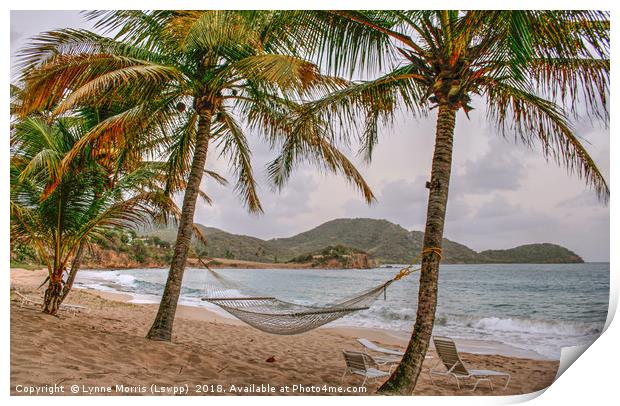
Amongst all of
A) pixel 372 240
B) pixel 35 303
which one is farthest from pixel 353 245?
pixel 35 303

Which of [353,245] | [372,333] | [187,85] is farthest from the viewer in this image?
[372,333]

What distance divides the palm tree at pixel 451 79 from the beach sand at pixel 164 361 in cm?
64

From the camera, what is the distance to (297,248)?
4.64m

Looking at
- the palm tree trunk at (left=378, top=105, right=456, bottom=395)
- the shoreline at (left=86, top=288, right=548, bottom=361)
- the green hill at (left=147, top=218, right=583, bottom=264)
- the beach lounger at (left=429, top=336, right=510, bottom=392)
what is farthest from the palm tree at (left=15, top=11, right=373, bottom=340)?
the shoreline at (left=86, top=288, right=548, bottom=361)

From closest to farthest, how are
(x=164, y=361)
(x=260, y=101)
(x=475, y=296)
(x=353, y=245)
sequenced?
1. (x=164, y=361)
2. (x=260, y=101)
3. (x=353, y=245)
4. (x=475, y=296)

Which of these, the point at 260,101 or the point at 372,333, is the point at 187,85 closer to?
the point at 260,101

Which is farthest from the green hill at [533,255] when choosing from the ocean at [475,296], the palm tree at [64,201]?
the palm tree at [64,201]

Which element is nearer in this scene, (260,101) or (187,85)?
(187,85)

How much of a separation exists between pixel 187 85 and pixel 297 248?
1.85 metres

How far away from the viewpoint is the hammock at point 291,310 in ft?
9.89

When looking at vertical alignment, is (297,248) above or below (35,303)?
above

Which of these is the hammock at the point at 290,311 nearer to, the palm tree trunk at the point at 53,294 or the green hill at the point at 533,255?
the palm tree trunk at the point at 53,294
